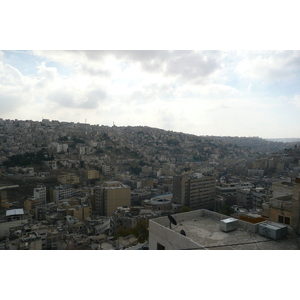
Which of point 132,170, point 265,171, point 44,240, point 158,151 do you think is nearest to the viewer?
point 44,240

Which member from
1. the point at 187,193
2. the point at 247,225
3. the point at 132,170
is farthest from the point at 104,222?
the point at 132,170

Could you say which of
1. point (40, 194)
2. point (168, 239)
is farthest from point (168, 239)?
point (40, 194)

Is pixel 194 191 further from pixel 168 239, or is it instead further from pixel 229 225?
pixel 168 239

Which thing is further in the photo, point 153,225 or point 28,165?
point 28,165

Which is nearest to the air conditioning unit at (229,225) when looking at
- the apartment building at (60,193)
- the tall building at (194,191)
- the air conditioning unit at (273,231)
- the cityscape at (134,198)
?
the cityscape at (134,198)

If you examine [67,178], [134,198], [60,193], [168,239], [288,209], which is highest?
[288,209]

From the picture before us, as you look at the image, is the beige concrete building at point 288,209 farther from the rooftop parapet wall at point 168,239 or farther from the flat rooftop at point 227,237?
the rooftop parapet wall at point 168,239

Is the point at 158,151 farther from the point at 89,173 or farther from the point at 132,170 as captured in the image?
the point at 89,173
